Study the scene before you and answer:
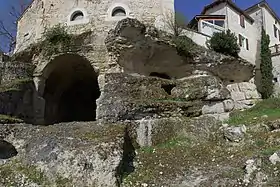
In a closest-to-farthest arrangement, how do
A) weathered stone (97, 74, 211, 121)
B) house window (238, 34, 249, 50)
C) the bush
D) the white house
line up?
weathered stone (97, 74, 211, 121), the bush, the white house, house window (238, 34, 249, 50)

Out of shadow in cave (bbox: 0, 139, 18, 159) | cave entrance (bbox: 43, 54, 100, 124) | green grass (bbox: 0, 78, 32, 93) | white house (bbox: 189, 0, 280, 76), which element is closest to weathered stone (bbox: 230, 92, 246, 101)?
white house (bbox: 189, 0, 280, 76)

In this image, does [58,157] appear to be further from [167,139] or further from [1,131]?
[167,139]

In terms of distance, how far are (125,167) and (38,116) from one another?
33.1 feet

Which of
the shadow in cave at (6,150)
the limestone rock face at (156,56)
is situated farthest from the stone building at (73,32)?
the shadow in cave at (6,150)

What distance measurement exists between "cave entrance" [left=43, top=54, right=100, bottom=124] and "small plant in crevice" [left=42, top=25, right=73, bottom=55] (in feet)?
1.64

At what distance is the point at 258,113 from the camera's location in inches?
555

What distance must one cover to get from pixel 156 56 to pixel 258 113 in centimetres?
668

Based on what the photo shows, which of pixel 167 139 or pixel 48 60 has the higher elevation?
pixel 48 60

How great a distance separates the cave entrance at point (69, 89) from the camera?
2056 cm

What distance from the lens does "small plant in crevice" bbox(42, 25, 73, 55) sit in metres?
19.3

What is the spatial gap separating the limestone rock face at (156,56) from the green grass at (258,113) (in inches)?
191

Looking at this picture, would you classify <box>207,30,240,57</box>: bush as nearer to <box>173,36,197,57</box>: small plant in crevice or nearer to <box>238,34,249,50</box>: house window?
<box>173,36,197,57</box>: small plant in crevice

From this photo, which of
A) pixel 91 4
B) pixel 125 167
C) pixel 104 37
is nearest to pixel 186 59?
pixel 104 37

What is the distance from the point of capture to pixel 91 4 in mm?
A: 20297
